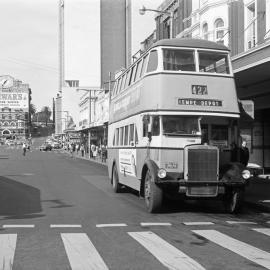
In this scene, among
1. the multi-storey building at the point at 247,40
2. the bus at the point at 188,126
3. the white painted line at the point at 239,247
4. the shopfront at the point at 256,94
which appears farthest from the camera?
the multi-storey building at the point at 247,40

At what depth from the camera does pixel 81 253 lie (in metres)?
8.12

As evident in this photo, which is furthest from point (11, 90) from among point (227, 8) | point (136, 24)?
point (227, 8)

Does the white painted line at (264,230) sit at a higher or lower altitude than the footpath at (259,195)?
lower

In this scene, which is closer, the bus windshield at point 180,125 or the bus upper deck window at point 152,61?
the bus windshield at point 180,125

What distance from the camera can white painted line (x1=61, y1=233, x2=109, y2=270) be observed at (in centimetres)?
730

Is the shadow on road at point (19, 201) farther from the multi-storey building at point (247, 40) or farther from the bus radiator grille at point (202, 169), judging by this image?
the multi-storey building at point (247, 40)

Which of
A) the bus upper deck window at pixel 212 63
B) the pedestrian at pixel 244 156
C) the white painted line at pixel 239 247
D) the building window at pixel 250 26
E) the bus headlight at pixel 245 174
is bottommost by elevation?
the white painted line at pixel 239 247

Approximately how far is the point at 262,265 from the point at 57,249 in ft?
10.5

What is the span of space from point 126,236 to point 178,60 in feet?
18.2

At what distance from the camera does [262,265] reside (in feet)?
24.2

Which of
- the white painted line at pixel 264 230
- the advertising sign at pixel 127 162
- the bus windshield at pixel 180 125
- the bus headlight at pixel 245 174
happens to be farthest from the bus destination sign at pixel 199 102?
the white painted line at pixel 264 230

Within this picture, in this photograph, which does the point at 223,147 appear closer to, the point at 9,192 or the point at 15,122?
the point at 9,192

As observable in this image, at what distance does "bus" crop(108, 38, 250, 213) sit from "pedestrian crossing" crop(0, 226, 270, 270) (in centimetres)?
215

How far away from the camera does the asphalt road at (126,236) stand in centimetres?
757
